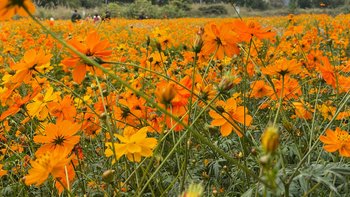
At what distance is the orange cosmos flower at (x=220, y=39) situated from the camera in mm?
917

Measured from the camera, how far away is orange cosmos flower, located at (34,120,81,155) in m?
0.79

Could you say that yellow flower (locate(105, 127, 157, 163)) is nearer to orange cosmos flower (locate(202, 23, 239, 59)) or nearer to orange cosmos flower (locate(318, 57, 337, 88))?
orange cosmos flower (locate(202, 23, 239, 59))

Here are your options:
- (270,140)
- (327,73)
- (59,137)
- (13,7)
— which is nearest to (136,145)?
(59,137)

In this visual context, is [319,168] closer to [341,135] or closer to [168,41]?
[341,135]

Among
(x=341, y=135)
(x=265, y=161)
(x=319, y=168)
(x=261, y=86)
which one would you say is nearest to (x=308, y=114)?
(x=261, y=86)

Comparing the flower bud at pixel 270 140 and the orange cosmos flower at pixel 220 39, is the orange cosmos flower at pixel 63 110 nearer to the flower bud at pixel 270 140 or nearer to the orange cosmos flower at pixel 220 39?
the orange cosmos flower at pixel 220 39

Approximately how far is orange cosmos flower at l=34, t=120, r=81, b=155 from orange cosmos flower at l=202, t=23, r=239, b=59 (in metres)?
0.36

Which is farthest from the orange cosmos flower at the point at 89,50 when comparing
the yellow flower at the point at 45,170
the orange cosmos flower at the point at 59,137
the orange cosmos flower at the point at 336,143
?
the orange cosmos flower at the point at 336,143

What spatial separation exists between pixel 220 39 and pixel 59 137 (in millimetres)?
432

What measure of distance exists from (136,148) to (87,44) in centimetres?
25

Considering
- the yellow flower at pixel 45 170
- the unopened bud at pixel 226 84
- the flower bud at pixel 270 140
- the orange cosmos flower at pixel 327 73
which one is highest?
the flower bud at pixel 270 140

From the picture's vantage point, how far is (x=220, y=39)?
94 centimetres

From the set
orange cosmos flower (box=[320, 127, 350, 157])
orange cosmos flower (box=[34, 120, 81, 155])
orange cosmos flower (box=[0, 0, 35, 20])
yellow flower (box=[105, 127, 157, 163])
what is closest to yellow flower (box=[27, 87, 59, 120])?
orange cosmos flower (box=[34, 120, 81, 155])

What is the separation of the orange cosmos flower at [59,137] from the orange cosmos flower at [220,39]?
36 centimetres
